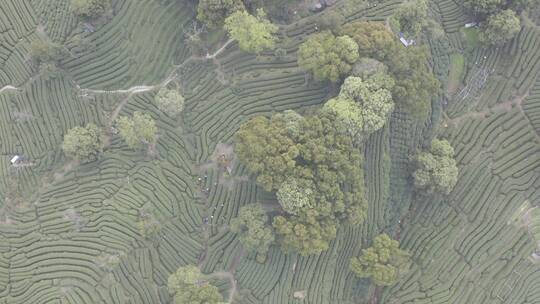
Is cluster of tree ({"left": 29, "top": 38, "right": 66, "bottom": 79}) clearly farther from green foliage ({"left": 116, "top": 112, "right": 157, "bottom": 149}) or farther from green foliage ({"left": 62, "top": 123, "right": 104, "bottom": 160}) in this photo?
green foliage ({"left": 116, "top": 112, "right": 157, "bottom": 149})

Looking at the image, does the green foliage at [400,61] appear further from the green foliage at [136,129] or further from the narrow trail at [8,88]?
the narrow trail at [8,88]

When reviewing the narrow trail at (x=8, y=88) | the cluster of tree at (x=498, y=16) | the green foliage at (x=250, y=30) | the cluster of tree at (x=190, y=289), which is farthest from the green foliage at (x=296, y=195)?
the narrow trail at (x=8, y=88)

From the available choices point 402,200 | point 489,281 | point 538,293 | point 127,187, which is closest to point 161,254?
point 127,187

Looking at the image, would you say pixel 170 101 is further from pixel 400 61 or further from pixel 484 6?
pixel 484 6

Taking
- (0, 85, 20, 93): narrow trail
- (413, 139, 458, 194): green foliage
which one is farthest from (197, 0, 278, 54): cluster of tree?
(0, 85, 20, 93): narrow trail

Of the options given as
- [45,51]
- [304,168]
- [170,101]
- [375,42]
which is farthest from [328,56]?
[45,51]
